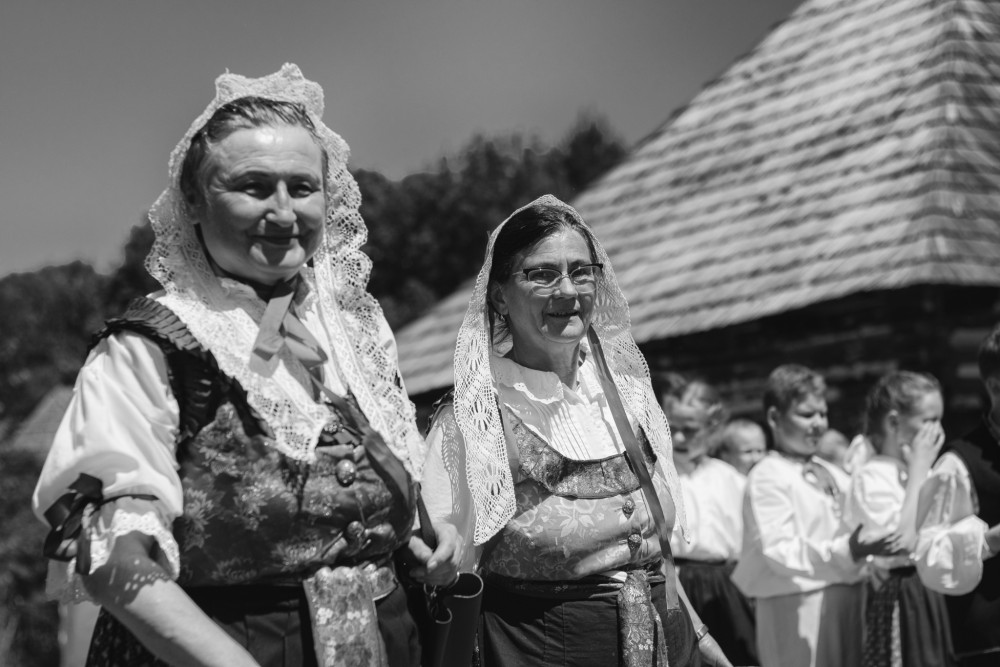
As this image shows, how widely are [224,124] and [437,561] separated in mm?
965

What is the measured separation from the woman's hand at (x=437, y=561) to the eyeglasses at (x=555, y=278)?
0.88 metres

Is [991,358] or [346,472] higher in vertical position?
[346,472]

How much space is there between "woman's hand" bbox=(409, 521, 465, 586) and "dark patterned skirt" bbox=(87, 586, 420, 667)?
336 mm

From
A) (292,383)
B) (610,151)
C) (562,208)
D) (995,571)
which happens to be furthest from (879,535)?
(610,151)

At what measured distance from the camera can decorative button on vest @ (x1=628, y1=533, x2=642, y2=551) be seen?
3225 mm

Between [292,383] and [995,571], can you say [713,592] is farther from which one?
[292,383]

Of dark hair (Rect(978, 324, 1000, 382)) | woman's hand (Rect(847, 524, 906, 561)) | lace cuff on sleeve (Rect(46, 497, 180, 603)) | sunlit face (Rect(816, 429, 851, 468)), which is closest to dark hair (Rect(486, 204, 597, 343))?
lace cuff on sleeve (Rect(46, 497, 180, 603))

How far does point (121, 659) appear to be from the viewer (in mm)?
2357

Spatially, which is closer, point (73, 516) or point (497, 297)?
point (73, 516)

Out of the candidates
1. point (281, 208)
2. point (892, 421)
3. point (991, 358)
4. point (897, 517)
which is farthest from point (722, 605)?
point (281, 208)

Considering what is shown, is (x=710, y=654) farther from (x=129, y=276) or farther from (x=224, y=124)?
(x=129, y=276)

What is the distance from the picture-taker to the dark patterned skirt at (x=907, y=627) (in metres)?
5.46

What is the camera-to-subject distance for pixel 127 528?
219 cm

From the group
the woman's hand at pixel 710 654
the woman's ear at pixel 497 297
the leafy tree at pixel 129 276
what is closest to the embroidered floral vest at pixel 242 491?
the woman's ear at pixel 497 297
